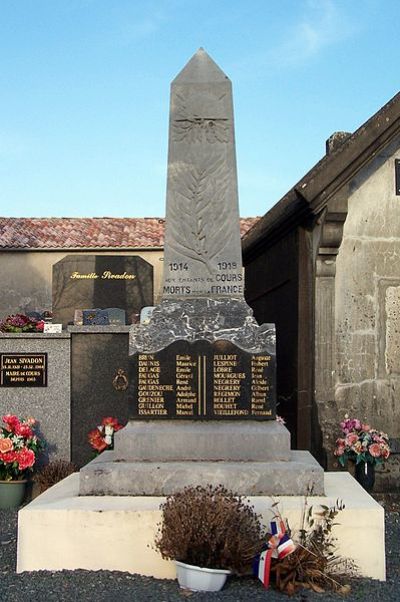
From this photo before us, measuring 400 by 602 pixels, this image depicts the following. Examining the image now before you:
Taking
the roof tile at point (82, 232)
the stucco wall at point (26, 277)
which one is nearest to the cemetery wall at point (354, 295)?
the roof tile at point (82, 232)

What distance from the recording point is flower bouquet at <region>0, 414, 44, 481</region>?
811cm

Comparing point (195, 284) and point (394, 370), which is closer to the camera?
→ point (195, 284)

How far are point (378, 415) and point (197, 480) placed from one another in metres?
4.62

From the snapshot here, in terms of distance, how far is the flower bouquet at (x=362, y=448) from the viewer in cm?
812

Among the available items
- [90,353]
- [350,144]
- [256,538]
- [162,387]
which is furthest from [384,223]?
[256,538]

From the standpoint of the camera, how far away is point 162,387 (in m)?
5.88

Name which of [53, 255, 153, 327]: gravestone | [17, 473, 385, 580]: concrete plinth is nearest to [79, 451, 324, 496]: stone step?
[17, 473, 385, 580]: concrete plinth

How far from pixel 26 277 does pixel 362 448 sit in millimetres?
17109

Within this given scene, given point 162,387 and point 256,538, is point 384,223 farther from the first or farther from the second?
point 256,538

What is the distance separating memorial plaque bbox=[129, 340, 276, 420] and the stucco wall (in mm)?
17489

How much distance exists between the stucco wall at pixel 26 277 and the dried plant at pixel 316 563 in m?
18.6

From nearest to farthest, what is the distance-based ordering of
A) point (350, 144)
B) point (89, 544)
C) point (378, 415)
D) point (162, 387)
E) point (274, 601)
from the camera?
point (274, 601)
point (89, 544)
point (162, 387)
point (350, 144)
point (378, 415)

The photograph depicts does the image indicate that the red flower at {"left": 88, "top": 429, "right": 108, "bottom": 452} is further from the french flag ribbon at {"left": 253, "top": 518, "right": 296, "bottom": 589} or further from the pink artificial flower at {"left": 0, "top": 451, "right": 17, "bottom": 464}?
the french flag ribbon at {"left": 253, "top": 518, "right": 296, "bottom": 589}

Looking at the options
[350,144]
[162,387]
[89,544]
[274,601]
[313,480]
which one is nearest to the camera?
[274,601]
